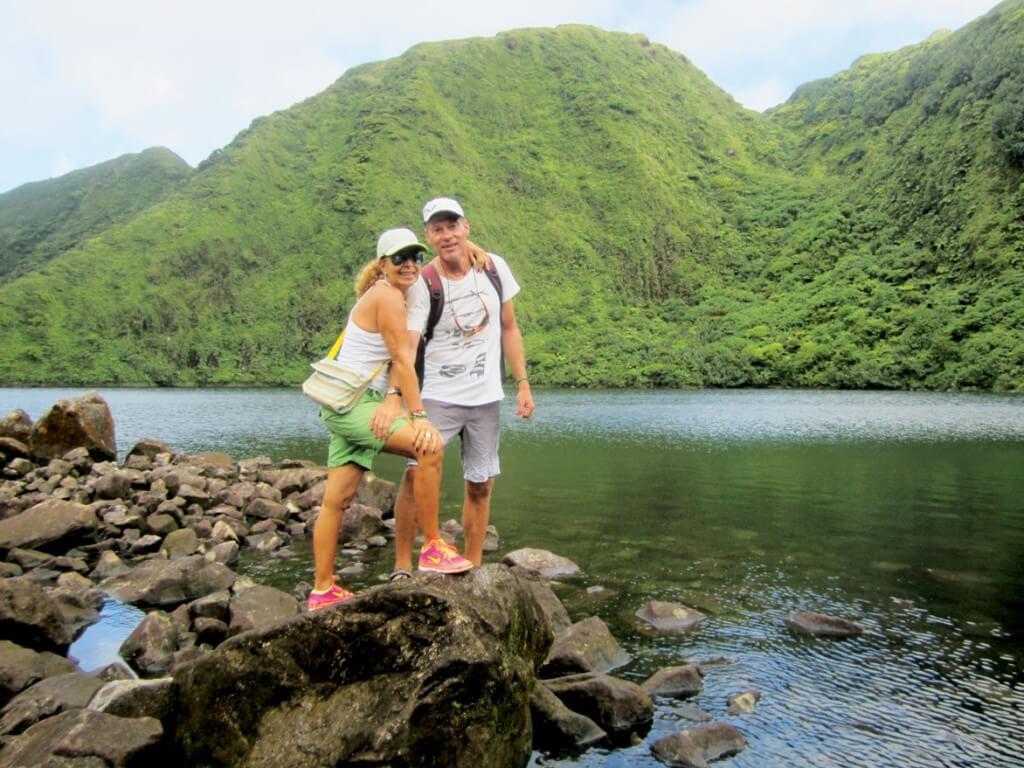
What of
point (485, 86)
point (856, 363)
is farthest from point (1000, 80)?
point (485, 86)

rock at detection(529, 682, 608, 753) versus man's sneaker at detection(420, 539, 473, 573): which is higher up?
man's sneaker at detection(420, 539, 473, 573)

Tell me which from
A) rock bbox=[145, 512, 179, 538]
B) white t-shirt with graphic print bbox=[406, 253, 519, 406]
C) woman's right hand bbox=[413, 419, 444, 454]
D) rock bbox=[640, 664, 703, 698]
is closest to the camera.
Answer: woman's right hand bbox=[413, 419, 444, 454]

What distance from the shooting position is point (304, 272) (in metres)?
134

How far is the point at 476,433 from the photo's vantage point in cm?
639

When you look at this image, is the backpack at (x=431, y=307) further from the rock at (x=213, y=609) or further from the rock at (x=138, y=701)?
the rock at (x=213, y=609)

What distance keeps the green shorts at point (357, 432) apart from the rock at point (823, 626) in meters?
5.32

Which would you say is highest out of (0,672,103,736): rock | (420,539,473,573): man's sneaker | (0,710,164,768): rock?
(420,539,473,573): man's sneaker

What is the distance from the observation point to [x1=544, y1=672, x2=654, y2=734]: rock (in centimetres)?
585

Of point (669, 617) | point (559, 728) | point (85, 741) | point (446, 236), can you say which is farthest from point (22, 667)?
point (669, 617)

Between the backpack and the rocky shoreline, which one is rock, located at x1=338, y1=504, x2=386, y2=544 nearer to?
the rocky shoreline

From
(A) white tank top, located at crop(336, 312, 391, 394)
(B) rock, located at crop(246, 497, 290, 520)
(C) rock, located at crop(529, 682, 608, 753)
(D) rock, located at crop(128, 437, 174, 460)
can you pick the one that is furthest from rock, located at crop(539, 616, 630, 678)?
(D) rock, located at crop(128, 437, 174, 460)

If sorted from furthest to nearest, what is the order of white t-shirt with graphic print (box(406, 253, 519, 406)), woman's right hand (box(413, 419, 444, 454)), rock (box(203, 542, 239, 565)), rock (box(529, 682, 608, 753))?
rock (box(203, 542, 239, 565)) → white t-shirt with graphic print (box(406, 253, 519, 406)) → woman's right hand (box(413, 419, 444, 454)) → rock (box(529, 682, 608, 753))

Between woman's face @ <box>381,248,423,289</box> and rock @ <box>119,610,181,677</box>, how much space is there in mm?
4369

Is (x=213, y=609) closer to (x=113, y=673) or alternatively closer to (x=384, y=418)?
(x=113, y=673)
